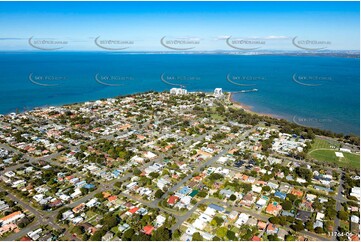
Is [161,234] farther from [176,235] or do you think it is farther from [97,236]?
[97,236]

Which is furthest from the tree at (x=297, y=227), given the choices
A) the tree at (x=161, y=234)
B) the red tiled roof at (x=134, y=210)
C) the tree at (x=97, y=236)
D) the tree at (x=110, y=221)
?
the tree at (x=97, y=236)

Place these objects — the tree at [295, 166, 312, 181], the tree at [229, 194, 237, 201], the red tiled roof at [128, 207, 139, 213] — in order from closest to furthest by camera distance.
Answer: the red tiled roof at [128, 207, 139, 213] → the tree at [229, 194, 237, 201] → the tree at [295, 166, 312, 181]

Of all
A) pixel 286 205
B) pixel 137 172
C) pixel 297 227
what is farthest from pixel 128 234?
pixel 286 205

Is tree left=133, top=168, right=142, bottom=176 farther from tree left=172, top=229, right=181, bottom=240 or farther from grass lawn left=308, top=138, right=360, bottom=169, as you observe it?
grass lawn left=308, top=138, right=360, bottom=169

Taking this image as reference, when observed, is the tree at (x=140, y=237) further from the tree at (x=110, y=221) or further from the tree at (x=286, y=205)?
the tree at (x=286, y=205)

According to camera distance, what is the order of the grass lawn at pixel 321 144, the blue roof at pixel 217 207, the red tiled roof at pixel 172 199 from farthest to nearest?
the grass lawn at pixel 321 144 → the red tiled roof at pixel 172 199 → the blue roof at pixel 217 207

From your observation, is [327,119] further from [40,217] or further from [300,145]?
[40,217]

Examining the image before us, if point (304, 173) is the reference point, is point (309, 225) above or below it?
above

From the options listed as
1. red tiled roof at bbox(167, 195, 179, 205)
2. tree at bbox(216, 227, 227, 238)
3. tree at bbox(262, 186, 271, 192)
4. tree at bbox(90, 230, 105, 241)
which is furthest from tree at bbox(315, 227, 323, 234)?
tree at bbox(90, 230, 105, 241)
